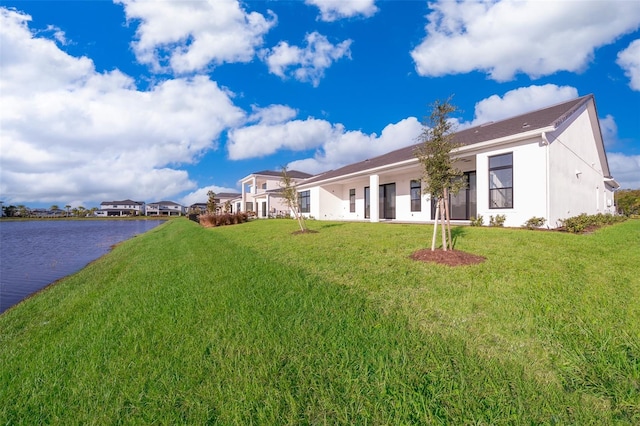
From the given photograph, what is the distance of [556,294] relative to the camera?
3.67 m

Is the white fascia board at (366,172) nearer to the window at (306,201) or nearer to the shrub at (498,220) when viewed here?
the window at (306,201)

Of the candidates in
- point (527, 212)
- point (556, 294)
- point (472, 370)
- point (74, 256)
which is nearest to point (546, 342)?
point (472, 370)

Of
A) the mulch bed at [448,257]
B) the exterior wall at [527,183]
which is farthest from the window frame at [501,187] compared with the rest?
the mulch bed at [448,257]

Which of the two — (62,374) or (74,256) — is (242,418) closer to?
(62,374)

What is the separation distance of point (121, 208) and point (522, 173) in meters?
123

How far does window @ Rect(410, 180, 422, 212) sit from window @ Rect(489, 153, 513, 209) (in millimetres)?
4461

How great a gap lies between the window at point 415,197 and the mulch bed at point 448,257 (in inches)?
394

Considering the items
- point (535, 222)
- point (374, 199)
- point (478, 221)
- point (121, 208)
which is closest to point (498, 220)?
point (478, 221)

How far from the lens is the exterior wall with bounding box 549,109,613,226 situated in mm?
10148

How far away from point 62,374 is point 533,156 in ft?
41.9

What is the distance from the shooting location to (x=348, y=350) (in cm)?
265

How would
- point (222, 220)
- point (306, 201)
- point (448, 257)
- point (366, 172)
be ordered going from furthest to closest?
point (306, 201), point (222, 220), point (366, 172), point (448, 257)

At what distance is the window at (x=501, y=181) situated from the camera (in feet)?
34.8

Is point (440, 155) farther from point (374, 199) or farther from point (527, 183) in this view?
point (374, 199)
